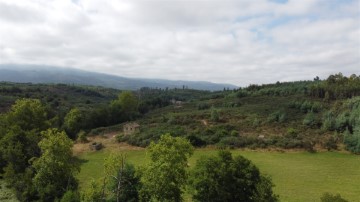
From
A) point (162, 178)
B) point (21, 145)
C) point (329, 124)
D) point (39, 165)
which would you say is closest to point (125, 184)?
point (162, 178)

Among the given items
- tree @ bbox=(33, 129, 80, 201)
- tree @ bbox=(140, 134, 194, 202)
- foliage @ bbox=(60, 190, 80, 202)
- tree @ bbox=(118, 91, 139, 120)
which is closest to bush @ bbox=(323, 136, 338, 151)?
tree @ bbox=(140, 134, 194, 202)

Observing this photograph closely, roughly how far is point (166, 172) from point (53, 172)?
1335cm

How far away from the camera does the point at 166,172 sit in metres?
25.9

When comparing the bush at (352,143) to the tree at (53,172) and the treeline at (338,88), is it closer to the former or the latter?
the tree at (53,172)

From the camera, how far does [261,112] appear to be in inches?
3563

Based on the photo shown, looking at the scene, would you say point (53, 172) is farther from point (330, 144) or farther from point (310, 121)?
point (310, 121)

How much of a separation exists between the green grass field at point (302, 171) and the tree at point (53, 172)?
21.8 ft

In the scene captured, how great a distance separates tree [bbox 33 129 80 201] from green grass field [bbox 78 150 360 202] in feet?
21.8

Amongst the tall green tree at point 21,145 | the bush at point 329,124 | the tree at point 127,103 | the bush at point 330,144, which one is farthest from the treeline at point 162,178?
the tree at point 127,103

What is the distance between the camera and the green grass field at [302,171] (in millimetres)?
36031

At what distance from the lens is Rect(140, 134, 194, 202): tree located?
25.9 m

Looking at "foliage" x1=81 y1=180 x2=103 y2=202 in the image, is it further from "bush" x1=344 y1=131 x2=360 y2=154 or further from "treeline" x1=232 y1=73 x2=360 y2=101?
"treeline" x1=232 y1=73 x2=360 y2=101

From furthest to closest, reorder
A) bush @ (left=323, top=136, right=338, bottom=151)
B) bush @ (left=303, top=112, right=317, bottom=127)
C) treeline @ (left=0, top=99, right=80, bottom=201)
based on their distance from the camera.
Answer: bush @ (left=303, top=112, right=317, bottom=127)
bush @ (left=323, top=136, right=338, bottom=151)
treeline @ (left=0, top=99, right=80, bottom=201)

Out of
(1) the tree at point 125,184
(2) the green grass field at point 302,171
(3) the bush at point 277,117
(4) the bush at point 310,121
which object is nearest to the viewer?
(1) the tree at point 125,184
